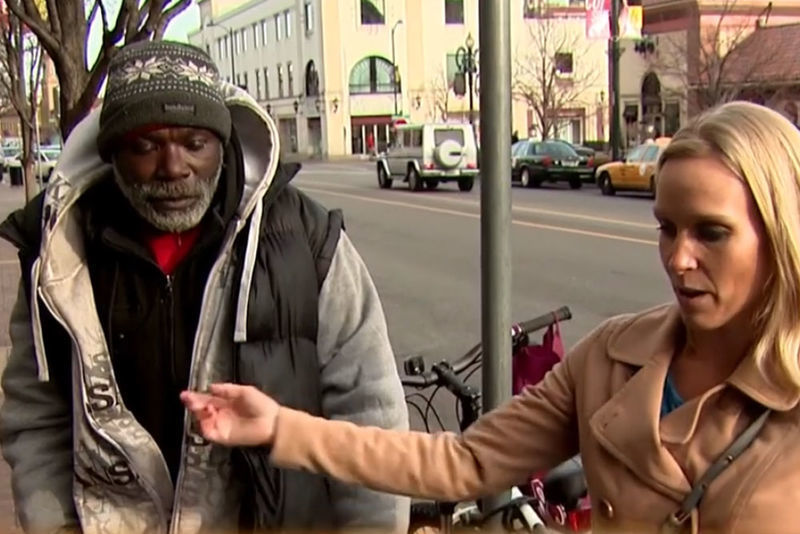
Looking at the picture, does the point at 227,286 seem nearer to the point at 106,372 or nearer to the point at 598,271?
the point at 106,372

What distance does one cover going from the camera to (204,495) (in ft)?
6.78

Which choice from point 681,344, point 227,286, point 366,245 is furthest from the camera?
point 366,245

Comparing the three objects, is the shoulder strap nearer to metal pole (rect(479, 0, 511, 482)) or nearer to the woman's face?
the woman's face

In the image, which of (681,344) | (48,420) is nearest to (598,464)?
(681,344)

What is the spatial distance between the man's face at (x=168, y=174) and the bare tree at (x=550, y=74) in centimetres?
4134

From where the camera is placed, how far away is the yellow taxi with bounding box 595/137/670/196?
2364 cm

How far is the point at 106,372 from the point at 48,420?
0.23 meters

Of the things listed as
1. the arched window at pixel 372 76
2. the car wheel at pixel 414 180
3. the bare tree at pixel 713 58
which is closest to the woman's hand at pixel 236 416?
the car wheel at pixel 414 180

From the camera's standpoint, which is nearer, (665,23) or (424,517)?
(424,517)

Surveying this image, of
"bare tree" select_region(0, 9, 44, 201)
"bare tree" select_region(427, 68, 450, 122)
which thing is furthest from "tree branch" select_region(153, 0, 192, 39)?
"bare tree" select_region(427, 68, 450, 122)

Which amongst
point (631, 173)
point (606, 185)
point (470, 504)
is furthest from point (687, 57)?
point (470, 504)

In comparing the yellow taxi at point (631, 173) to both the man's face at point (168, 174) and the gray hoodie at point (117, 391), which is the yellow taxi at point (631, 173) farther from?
the man's face at point (168, 174)

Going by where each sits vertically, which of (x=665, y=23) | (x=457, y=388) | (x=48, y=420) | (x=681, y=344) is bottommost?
(x=457, y=388)

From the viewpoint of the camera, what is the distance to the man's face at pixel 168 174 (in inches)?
81.1
